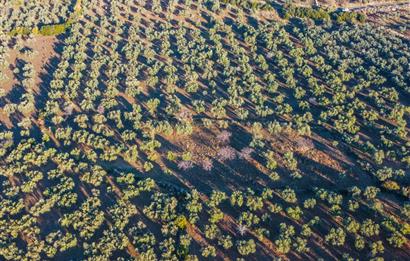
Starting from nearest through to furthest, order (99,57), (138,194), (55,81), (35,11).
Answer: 1. (138,194)
2. (55,81)
3. (99,57)
4. (35,11)

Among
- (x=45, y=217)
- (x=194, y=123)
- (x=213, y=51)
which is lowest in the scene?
(x=45, y=217)

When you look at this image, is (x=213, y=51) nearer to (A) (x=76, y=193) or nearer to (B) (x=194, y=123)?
(B) (x=194, y=123)

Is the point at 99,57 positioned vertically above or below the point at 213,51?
below

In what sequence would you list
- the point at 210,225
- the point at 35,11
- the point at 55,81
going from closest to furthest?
1. the point at 210,225
2. the point at 55,81
3. the point at 35,11

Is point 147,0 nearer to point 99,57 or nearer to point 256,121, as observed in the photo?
point 99,57

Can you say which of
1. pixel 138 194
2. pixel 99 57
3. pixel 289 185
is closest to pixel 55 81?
pixel 99 57

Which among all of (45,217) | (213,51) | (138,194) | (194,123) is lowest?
(45,217)

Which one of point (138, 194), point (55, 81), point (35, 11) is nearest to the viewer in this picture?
point (138, 194)

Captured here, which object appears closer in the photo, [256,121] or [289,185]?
[289,185]

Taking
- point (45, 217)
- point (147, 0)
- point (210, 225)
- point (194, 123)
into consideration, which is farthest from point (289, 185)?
point (147, 0)
